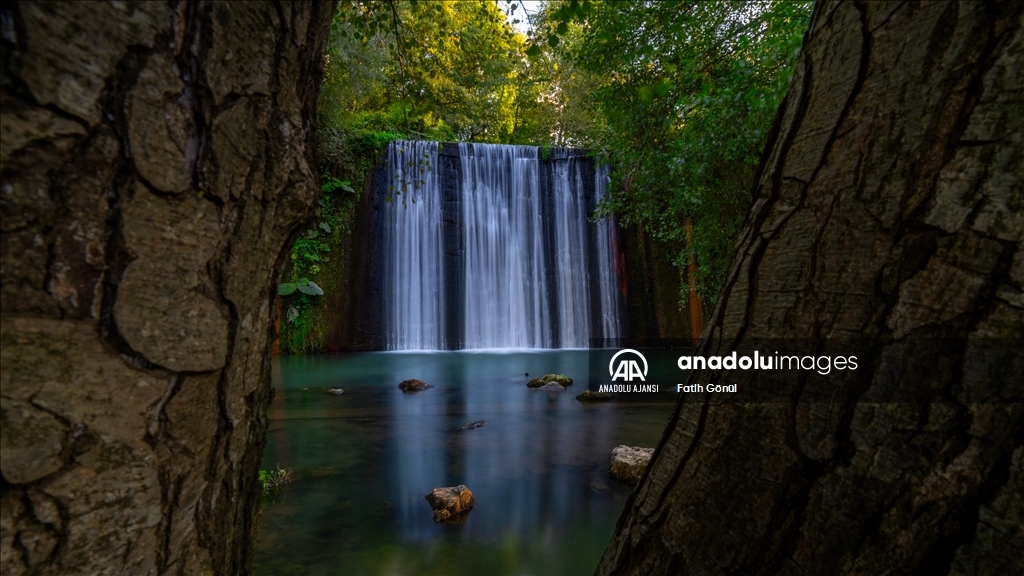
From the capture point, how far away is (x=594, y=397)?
670 centimetres

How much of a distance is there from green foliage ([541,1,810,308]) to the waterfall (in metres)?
6.77

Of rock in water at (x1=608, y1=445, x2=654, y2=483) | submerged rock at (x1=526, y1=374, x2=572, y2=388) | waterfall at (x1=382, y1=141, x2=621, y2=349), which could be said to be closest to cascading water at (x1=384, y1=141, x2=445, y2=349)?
waterfall at (x1=382, y1=141, x2=621, y2=349)

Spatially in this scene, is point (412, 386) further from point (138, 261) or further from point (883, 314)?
point (883, 314)

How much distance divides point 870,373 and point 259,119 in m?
1.03

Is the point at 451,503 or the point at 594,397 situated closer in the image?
the point at 451,503

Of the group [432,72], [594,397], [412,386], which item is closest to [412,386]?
[412,386]

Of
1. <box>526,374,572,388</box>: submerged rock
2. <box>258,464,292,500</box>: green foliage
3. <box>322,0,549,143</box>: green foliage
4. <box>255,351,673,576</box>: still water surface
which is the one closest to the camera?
<box>322,0,549,143</box>: green foliage

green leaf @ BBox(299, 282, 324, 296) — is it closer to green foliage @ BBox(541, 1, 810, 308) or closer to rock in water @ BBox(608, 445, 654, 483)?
green foliage @ BBox(541, 1, 810, 308)

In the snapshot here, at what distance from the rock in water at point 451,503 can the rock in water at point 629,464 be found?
1.27 metres

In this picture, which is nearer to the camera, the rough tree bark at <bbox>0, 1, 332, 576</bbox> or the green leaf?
the rough tree bark at <bbox>0, 1, 332, 576</bbox>

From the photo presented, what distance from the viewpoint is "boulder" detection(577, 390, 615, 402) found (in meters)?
6.69

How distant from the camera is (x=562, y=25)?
137cm

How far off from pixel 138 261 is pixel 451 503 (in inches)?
129

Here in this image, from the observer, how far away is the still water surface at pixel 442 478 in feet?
9.90
